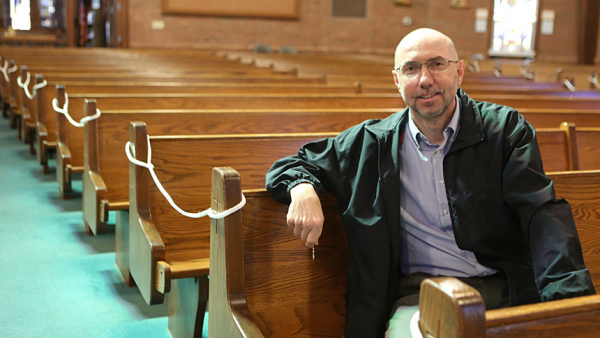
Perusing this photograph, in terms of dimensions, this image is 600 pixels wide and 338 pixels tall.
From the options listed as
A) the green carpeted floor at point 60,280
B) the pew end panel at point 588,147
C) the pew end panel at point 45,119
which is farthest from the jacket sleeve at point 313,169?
the pew end panel at point 45,119

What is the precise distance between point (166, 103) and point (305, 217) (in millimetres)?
2358

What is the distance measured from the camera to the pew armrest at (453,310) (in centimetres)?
86

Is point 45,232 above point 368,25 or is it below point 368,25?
below

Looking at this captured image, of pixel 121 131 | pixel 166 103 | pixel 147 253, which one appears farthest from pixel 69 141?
pixel 147 253

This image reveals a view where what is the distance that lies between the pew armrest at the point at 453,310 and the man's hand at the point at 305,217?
2.40ft

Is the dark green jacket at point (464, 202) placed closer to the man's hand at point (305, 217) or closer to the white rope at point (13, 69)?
the man's hand at point (305, 217)

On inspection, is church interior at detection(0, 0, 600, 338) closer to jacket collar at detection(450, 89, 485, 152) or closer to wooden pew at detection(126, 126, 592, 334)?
wooden pew at detection(126, 126, 592, 334)

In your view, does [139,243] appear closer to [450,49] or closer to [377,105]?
[450,49]

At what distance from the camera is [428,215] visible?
181 cm


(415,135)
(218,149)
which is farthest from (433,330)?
(218,149)

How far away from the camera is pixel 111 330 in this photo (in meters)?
2.57

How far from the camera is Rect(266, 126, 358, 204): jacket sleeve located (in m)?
1.72

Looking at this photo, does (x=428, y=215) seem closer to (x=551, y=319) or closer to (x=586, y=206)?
(x=586, y=206)

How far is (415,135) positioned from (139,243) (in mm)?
1242
